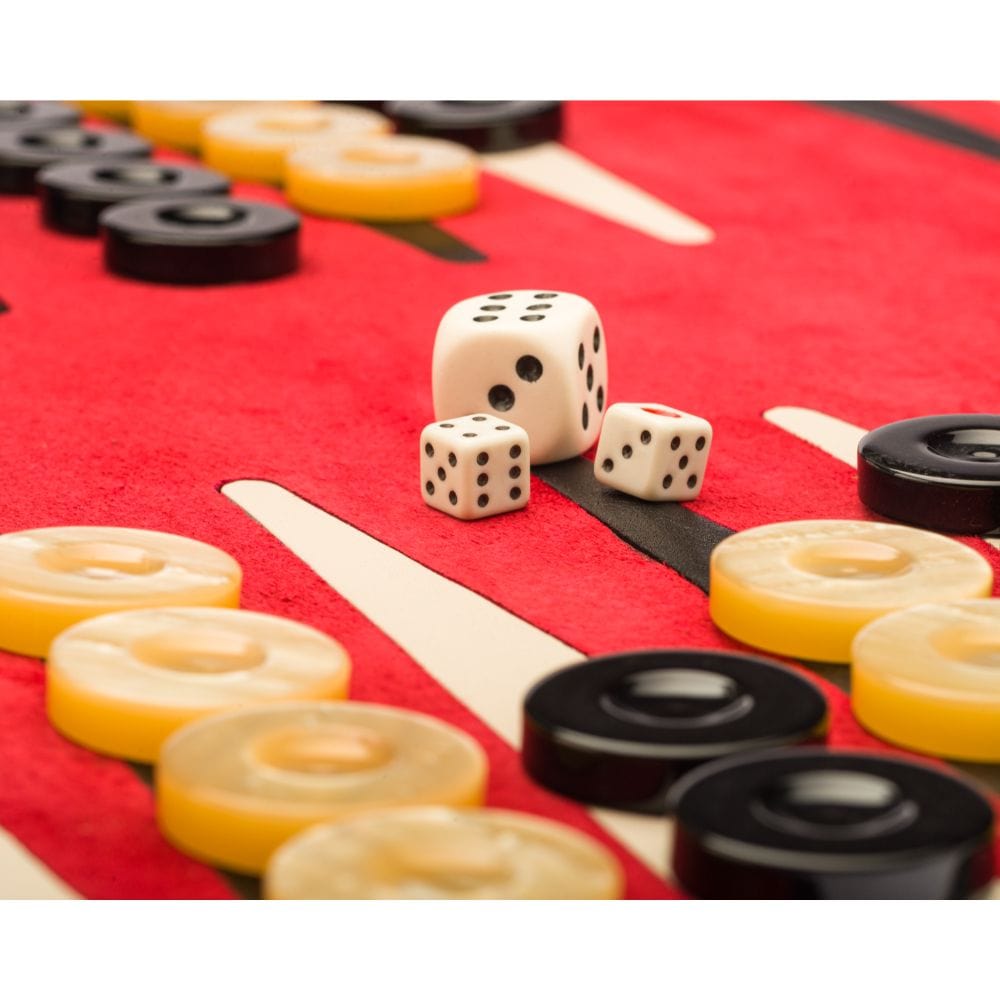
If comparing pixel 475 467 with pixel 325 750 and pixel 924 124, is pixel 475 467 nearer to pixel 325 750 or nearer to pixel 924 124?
pixel 325 750

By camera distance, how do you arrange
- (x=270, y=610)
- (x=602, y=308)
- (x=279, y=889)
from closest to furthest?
1. (x=279, y=889)
2. (x=270, y=610)
3. (x=602, y=308)

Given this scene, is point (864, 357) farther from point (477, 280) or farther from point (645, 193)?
point (645, 193)

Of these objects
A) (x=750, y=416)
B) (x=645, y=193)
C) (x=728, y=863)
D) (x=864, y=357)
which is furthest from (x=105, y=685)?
(x=645, y=193)

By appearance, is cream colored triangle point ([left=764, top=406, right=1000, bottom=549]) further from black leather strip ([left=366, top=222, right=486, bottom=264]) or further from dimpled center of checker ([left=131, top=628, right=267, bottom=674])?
dimpled center of checker ([left=131, top=628, right=267, bottom=674])

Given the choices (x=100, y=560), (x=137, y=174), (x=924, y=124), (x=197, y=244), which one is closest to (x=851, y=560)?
(x=100, y=560)

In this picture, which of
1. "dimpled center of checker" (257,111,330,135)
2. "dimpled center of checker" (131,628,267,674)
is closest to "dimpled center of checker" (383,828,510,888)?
"dimpled center of checker" (131,628,267,674)

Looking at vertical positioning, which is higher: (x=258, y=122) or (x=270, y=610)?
(x=258, y=122)
